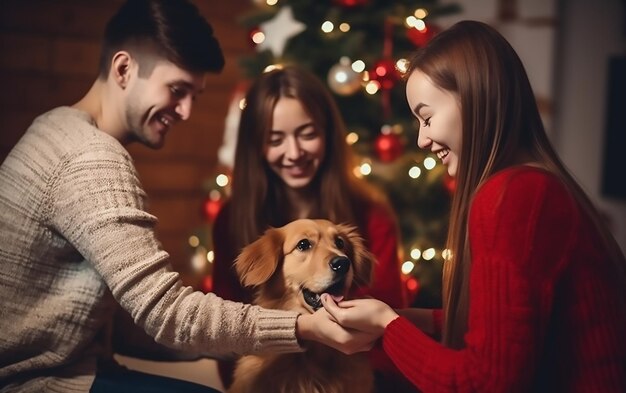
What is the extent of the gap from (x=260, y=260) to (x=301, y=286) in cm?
11

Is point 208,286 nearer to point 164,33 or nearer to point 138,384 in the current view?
point 138,384

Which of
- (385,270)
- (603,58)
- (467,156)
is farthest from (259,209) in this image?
(603,58)

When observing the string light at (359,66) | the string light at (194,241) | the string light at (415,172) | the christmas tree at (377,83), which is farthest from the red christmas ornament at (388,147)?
the string light at (194,241)

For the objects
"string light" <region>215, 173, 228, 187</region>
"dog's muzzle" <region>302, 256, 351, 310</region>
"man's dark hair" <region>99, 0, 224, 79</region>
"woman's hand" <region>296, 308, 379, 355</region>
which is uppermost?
"man's dark hair" <region>99, 0, 224, 79</region>

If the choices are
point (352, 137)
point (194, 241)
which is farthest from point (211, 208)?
point (352, 137)

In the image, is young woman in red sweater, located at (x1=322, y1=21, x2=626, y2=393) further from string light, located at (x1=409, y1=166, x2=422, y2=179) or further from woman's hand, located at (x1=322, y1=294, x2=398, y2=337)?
string light, located at (x1=409, y1=166, x2=422, y2=179)

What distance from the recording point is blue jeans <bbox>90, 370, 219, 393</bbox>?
1498mm

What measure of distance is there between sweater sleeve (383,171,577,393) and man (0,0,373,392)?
0.26 m

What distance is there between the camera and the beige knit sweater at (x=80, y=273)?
52.6 inches

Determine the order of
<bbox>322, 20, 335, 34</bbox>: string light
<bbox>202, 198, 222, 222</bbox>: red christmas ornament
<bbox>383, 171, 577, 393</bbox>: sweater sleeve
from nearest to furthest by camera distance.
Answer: <bbox>383, 171, 577, 393</bbox>: sweater sleeve, <bbox>322, 20, 335, 34</bbox>: string light, <bbox>202, 198, 222, 222</bbox>: red christmas ornament

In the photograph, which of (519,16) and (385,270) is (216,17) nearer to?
(519,16)

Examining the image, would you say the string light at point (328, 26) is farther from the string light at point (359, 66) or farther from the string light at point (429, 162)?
the string light at point (429, 162)

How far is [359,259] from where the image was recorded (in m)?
1.46

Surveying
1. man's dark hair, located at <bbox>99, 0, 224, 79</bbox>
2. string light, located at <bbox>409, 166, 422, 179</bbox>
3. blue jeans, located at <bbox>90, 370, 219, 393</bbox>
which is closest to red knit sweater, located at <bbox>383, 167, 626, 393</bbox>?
blue jeans, located at <bbox>90, 370, 219, 393</bbox>
